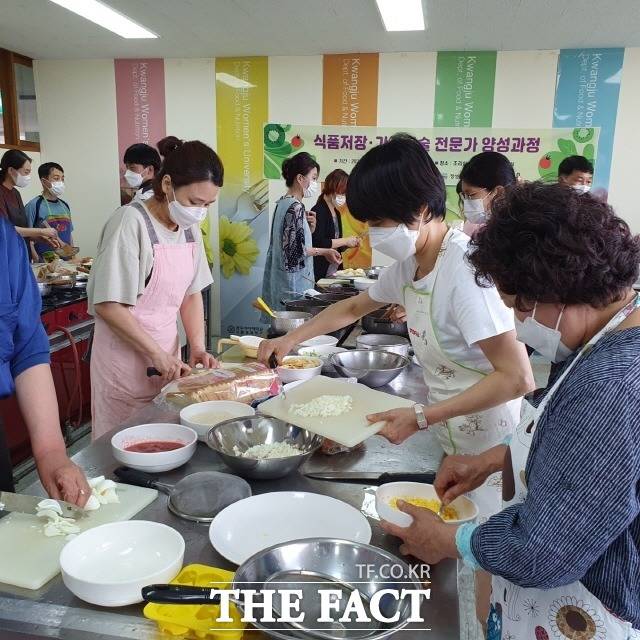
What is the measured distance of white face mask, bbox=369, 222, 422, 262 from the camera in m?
1.70

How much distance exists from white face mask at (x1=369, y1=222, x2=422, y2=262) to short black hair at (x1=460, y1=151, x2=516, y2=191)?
4.82 ft

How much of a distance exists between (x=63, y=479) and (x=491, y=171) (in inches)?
98.5

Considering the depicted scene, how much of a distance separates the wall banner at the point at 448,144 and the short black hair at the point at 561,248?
535cm

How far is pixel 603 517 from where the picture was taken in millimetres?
891

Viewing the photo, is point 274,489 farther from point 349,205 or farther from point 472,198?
point 472,198

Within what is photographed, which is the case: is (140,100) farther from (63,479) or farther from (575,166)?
(63,479)

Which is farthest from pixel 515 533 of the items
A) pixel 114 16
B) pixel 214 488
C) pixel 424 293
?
pixel 114 16

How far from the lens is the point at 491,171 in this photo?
118 inches

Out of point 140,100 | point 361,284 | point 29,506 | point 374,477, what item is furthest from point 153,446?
point 140,100

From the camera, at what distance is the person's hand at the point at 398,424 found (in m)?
1.56

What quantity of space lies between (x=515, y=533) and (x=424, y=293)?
0.93m

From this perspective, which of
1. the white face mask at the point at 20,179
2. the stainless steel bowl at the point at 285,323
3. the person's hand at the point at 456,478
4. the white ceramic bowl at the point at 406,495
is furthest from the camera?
the white face mask at the point at 20,179

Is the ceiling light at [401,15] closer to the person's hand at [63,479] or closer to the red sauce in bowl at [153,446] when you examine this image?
the red sauce in bowl at [153,446]

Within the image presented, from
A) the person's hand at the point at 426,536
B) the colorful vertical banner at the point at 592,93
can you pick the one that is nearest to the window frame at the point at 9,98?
the colorful vertical banner at the point at 592,93
